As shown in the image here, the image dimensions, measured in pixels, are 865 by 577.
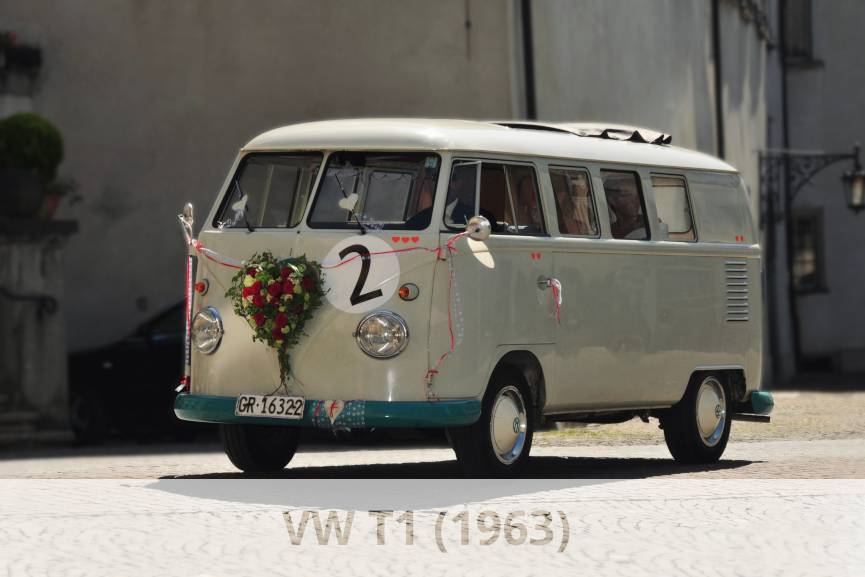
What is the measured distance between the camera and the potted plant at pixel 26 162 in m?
19.0

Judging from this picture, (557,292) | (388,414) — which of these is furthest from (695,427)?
(388,414)

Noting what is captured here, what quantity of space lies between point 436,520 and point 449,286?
2.32 meters

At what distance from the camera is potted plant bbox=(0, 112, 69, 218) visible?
18969mm

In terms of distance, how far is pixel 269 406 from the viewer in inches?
449

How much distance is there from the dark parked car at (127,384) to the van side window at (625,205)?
763 centimetres

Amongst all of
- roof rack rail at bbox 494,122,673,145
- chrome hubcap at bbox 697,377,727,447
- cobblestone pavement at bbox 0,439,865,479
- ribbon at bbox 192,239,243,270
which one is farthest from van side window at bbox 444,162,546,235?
chrome hubcap at bbox 697,377,727,447

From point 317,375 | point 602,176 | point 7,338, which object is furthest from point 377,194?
point 7,338

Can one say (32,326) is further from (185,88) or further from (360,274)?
(360,274)

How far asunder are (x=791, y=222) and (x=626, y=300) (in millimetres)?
26274

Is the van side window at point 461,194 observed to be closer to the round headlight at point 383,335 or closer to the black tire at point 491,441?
the round headlight at point 383,335

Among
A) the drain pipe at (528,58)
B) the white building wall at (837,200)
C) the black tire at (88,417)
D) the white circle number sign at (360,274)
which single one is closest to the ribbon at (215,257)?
the white circle number sign at (360,274)

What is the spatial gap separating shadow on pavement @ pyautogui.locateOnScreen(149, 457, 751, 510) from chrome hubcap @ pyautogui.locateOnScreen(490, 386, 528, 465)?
23 centimetres

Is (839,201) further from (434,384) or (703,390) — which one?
(434,384)

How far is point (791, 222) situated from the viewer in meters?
38.6
